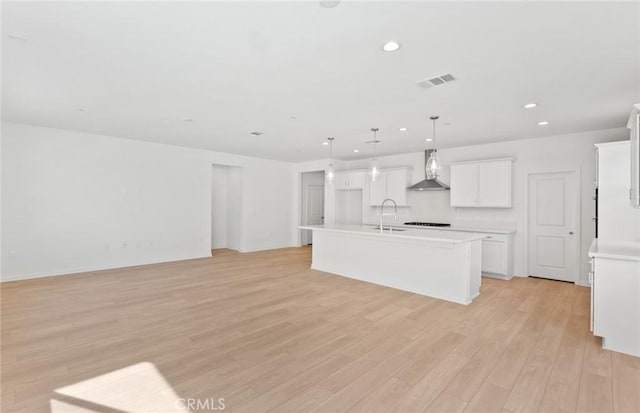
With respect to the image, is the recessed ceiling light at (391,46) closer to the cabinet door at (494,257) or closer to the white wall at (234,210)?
the cabinet door at (494,257)

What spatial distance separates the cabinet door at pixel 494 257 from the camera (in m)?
5.56

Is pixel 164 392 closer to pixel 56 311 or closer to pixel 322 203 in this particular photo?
pixel 56 311

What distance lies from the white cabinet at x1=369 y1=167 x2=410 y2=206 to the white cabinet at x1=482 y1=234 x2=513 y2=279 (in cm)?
226

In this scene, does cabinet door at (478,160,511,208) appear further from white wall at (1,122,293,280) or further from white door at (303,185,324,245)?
Result: white wall at (1,122,293,280)

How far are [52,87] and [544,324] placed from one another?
6.31m

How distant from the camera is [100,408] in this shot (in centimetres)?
200

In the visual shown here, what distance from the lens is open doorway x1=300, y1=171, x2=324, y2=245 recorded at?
10.0 meters

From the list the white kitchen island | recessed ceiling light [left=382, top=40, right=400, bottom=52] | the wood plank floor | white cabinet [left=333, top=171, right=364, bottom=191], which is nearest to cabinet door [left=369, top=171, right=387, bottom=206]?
white cabinet [left=333, top=171, right=364, bottom=191]

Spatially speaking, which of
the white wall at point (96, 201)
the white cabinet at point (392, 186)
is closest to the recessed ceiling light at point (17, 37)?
the white wall at point (96, 201)

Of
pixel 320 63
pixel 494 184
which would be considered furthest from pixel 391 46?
pixel 494 184

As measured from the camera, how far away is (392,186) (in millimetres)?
7645

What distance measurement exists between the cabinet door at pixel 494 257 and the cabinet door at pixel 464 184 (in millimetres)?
968

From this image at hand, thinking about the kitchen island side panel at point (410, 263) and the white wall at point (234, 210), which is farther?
the white wall at point (234, 210)

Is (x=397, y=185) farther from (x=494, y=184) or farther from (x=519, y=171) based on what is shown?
(x=519, y=171)
